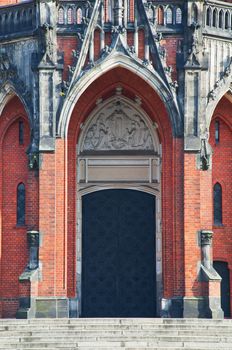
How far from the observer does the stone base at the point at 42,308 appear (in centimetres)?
4141

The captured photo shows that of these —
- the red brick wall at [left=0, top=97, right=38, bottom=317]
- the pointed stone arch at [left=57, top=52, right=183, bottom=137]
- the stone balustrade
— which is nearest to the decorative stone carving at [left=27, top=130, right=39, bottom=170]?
the pointed stone arch at [left=57, top=52, right=183, bottom=137]

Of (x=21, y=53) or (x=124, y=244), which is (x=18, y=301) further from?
(x=21, y=53)

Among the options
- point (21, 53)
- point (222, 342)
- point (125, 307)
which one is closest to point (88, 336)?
point (222, 342)

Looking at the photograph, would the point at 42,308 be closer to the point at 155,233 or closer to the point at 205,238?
the point at 155,233

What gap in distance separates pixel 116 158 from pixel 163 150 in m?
1.66

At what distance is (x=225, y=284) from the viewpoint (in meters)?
44.6

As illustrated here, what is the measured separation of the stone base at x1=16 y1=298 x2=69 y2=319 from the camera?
41.4 metres

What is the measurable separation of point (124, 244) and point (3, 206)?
3.85m

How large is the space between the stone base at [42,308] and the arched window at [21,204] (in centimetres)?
346

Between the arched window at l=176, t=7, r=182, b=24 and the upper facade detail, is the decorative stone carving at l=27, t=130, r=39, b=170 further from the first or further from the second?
the arched window at l=176, t=7, r=182, b=24

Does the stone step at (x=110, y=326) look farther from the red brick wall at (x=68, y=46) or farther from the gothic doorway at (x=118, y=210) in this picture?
the red brick wall at (x=68, y=46)

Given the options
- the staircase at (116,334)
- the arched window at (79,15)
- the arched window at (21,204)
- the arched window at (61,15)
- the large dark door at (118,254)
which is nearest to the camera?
the staircase at (116,334)

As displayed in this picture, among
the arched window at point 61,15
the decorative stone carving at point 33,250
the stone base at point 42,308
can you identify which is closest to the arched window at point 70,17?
the arched window at point 61,15

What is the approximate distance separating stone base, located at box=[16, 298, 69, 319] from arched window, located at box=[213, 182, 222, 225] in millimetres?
5856
